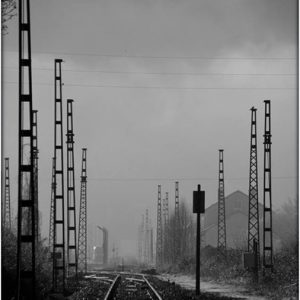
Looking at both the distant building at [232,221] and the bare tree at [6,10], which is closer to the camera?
the bare tree at [6,10]

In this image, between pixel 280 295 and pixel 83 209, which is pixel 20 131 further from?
pixel 83 209

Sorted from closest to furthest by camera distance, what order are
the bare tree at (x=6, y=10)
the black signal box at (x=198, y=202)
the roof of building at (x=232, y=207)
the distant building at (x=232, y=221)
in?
the bare tree at (x=6, y=10), the black signal box at (x=198, y=202), the distant building at (x=232, y=221), the roof of building at (x=232, y=207)

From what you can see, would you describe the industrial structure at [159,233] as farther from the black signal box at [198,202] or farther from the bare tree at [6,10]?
the bare tree at [6,10]

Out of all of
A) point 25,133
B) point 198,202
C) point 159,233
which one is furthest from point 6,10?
point 159,233

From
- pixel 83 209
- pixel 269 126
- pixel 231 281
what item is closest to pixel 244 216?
pixel 83 209

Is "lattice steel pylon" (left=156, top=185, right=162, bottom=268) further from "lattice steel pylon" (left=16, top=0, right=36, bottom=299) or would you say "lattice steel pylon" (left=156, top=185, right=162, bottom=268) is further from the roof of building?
"lattice steel pylon" (left=16, top=0, right=36, bottom=299)

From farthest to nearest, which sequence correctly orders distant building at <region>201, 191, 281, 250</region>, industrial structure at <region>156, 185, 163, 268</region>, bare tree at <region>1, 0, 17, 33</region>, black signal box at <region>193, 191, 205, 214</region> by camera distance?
distant building at <region>201, 191, 281, 250</region>, industrial structure at <region>156, 185, 163, 268</region>, black signal box at <region>193, 191, 205, 214</region>, bare tree at <region>1, 0, 17, 33</region>

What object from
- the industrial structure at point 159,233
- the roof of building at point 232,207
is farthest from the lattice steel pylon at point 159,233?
the roof of building at point 232,207

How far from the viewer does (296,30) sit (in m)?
14.0

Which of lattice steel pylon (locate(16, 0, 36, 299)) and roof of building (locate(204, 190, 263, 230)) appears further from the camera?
roof of building (locate(204, 190, 263, 230))

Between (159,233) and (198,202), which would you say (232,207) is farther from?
(198,202)

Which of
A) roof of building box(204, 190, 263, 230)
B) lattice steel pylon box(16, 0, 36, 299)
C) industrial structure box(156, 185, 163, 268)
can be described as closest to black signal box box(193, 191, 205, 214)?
lattice steel pylon box(16, 0, 36, 299)

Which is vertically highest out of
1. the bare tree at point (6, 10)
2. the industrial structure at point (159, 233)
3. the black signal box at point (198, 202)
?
the bare tree at point (6, 10)

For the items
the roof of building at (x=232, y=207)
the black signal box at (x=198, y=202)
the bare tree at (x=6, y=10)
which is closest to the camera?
the bare tree at (x=6, y=10)
